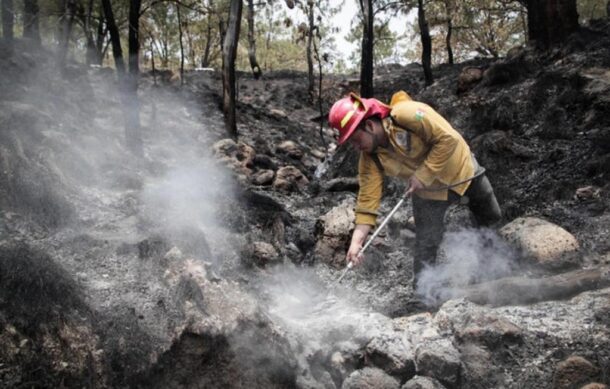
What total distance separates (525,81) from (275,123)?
6.58 meters

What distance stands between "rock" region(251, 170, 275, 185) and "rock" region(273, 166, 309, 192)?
0.09 metres

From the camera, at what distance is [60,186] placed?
16.9 ft

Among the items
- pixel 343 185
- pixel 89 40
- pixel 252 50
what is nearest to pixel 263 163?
pixel 343 185

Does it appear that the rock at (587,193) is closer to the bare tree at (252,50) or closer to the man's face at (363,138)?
the man's face at (363,138)

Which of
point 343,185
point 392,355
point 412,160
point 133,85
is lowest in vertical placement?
point 392,355

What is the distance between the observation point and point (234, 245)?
5273mm

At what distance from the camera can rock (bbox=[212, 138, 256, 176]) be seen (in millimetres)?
8417

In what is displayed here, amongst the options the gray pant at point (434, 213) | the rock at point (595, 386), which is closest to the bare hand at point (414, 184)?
the gray pant at point (434, 213)

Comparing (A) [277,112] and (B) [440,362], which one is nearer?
(B) [440,362]

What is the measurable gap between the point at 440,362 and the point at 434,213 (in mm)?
1185

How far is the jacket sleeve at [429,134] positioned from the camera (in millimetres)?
3420

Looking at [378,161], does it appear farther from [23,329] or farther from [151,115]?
[151,115]

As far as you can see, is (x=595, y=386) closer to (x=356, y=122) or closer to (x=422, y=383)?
(x=422, y=383)

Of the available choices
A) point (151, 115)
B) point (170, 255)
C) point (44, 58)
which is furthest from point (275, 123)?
point (170, 255)
